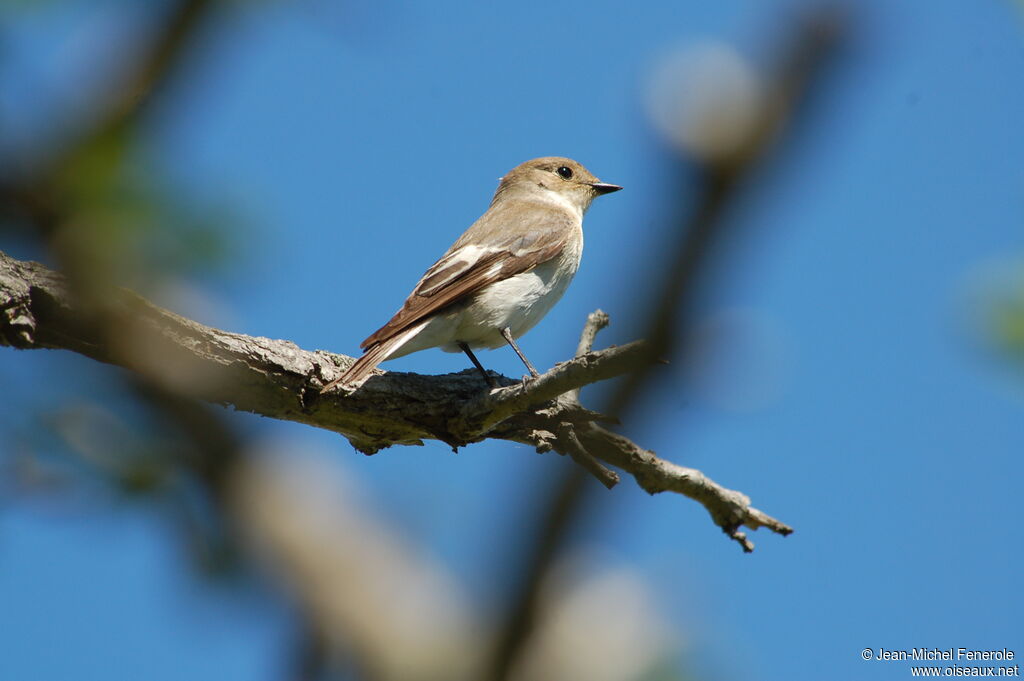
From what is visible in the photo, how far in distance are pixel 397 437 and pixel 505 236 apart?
6.53 ft

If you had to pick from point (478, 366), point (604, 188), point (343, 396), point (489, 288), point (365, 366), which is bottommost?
point (343, 396)

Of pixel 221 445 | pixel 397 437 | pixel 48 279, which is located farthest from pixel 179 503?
pixel 397 437

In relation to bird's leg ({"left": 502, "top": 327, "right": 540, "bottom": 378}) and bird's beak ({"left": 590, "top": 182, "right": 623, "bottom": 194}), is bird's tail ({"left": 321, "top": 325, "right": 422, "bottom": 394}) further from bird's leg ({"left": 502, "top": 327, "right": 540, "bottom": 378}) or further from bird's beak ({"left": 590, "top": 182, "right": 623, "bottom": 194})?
bird's beak ({"left": 590, "top": 182, "right": 623, "bottom": 194})

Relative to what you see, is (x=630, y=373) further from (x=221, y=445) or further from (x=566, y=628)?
(x=221, y=445)

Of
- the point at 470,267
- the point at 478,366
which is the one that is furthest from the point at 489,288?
the point at 478,366

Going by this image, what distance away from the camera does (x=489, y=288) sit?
599 cm

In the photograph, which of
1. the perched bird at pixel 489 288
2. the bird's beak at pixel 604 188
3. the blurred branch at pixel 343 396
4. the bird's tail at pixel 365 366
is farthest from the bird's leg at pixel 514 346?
the bird's beak at pixel 604 188

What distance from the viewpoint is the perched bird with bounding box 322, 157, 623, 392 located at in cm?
556

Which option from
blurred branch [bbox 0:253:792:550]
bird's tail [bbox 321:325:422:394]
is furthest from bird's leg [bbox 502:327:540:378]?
bird's tail [bbox 321:325:422:394]

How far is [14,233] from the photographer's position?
74.9 inches

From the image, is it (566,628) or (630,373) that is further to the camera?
(566,628)

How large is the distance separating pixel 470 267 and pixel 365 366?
61.3 inches

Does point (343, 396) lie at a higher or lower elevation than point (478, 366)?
lower

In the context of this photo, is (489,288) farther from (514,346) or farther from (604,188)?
(604,188)
